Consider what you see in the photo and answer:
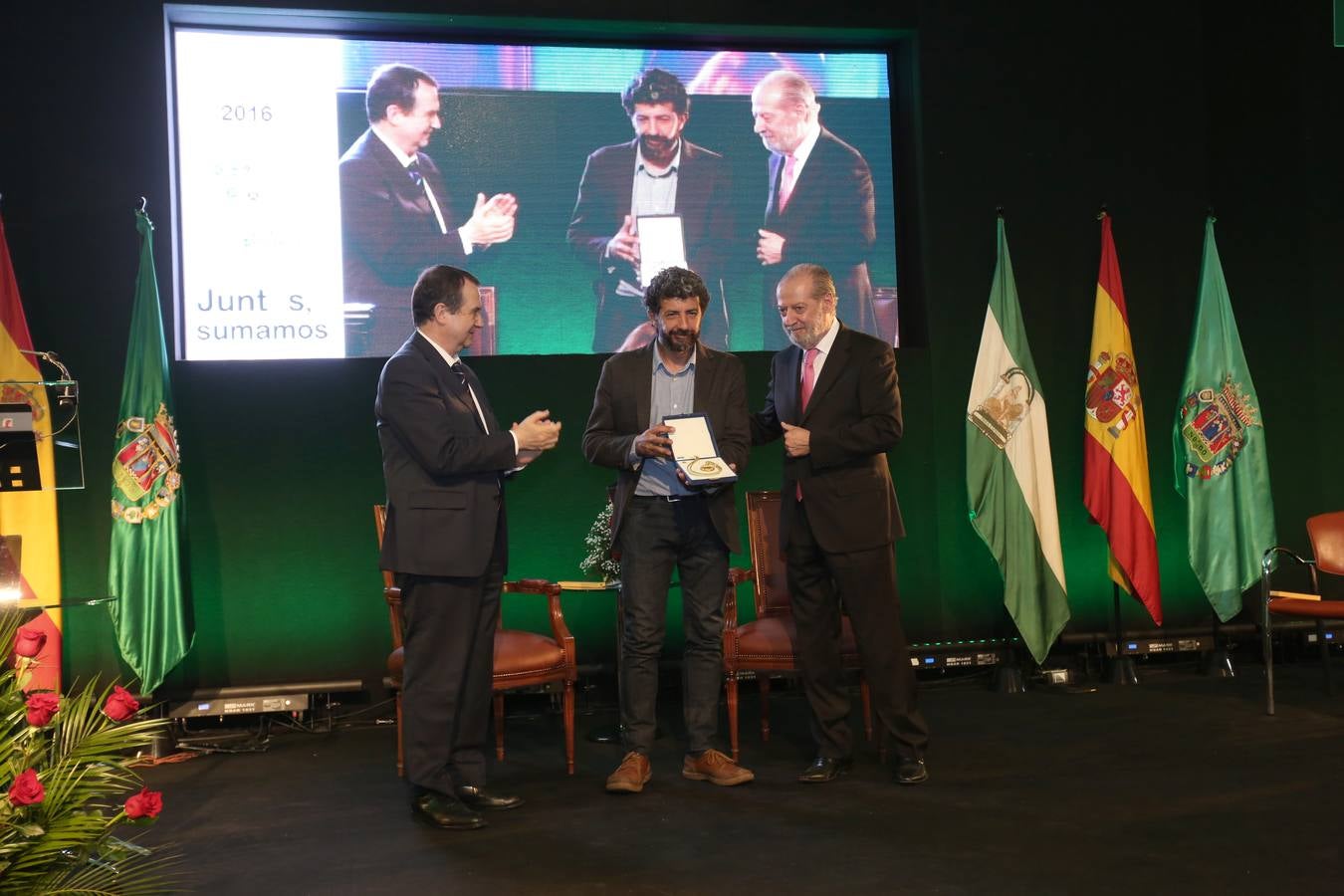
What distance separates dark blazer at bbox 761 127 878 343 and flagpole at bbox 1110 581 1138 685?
191 cm

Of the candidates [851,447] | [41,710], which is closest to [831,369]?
[851,447]

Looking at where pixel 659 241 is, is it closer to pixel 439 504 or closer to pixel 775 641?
pixel 775 641

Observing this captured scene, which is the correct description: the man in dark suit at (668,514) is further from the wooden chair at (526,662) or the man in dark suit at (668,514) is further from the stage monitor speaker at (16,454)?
the stage monitor speaker at (16,454)

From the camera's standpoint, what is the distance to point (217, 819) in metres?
3.86

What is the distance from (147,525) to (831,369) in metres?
Result: 3.09

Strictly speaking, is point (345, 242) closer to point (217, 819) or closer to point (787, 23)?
point (787, 23)

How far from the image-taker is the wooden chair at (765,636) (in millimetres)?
4523

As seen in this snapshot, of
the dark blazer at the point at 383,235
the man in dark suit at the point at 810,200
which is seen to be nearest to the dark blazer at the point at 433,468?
the dark blazer at the point at 383,235

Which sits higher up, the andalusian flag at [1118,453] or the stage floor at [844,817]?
the andalusian flag at [1118,453]

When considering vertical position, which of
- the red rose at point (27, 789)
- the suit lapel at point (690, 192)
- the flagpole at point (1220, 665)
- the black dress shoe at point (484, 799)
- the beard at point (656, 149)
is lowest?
the flagpole at point (1220, 665)

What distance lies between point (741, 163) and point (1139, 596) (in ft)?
9.80

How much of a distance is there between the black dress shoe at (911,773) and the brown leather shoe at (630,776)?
85cm

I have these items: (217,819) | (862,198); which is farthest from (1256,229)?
(217,819)

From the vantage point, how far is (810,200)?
6.25 meters
